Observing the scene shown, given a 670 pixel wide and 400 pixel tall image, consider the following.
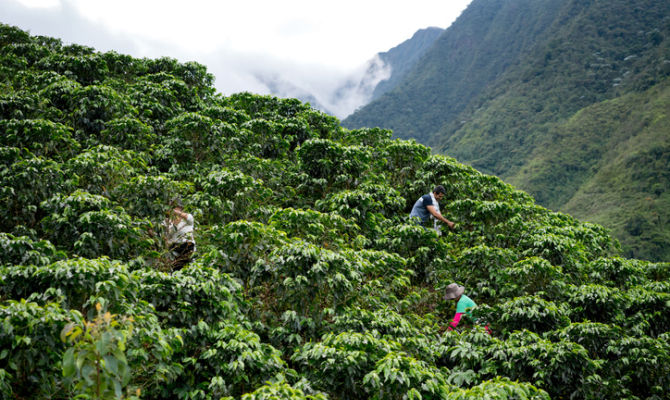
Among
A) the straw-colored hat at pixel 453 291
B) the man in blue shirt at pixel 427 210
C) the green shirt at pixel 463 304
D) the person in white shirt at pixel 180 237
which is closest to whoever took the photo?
the person in white shirt at pixel 180 237

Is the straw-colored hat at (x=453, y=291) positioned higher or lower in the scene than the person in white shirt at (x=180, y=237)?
lower

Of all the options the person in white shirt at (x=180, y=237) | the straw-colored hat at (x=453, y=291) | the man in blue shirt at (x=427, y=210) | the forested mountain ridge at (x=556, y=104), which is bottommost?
the straw-colored hat at (x=453, y=291)

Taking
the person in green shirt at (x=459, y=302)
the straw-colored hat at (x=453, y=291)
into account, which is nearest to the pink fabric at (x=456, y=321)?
the person in green shirt at (x=459, y=302)

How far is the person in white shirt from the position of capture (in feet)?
19.9

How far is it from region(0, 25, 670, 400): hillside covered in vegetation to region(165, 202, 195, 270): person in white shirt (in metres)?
0.18

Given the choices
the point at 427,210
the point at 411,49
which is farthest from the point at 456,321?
the point at 411,49

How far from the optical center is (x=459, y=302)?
6.48 m

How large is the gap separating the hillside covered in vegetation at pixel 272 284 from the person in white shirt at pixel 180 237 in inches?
7.3

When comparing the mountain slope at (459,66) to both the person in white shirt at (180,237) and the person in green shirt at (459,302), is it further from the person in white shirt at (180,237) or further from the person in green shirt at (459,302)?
the person in white shirt at (180,237)

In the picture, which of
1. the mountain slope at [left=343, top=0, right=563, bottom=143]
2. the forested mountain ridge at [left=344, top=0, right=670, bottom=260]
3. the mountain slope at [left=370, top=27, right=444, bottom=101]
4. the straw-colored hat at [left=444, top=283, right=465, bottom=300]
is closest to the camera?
the straw-colored hat at [left=444, top=283, right=465, bottom=300]

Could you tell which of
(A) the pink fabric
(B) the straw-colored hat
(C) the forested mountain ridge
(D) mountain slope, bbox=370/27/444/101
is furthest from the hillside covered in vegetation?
(D) mountain slope, bbox=370/27/444/101

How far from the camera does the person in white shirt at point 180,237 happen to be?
19.9 feet

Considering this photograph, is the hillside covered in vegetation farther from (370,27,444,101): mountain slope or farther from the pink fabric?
(370,27,444,101): mountain slope

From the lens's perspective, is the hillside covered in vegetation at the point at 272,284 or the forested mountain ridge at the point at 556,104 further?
the forested mountain ridge at the point at 556,104
